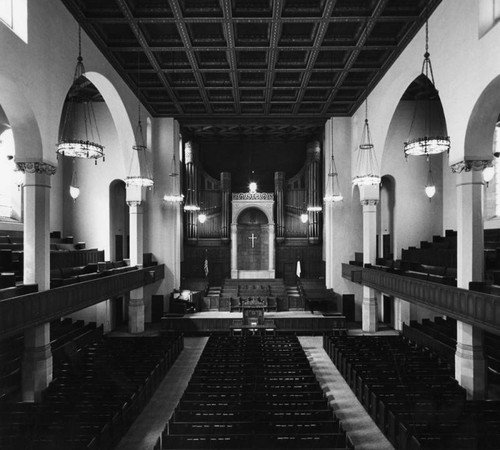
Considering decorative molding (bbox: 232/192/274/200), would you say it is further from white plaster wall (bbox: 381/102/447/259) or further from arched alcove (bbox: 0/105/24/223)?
arched alcove (bbox: 0/105/24/223)

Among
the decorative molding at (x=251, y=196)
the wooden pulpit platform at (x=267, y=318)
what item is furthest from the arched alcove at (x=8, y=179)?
the decorative molding at (x=251, y=196)

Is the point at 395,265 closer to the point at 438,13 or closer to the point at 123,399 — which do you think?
A: the point at 438,13

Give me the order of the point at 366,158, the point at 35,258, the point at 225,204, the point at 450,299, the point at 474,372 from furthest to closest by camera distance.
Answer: the point at 225,204 < the point at 366,158 < the point at 450,299 < the point at 474,372 < the point at 35,258

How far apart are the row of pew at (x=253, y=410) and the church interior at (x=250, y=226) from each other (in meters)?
0.05

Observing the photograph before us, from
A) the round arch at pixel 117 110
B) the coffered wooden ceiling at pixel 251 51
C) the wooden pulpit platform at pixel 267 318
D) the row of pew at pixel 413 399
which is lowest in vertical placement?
the wooden pulpit platform at pixel 267 318

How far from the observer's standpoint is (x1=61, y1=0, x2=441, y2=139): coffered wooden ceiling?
1192 cm

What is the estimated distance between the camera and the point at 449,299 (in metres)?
11.0

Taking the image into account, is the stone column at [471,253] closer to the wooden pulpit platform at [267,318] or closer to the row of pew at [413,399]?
the row of pew at [413,399]

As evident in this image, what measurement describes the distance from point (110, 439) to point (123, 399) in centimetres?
136

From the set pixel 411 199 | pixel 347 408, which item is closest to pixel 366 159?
pixel 411 199

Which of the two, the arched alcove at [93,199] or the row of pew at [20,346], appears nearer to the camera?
the row of pew at [20,346]

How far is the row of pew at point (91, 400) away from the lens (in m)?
7.55

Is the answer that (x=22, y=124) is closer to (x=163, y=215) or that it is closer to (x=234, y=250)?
(x=163, y=215)

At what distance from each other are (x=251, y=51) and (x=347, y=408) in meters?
11.3
